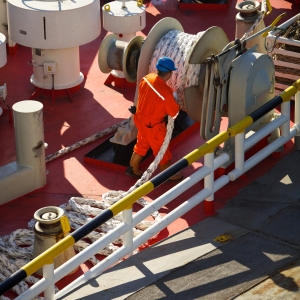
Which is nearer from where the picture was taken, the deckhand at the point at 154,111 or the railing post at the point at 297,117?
the deckhand at the point at 154,111

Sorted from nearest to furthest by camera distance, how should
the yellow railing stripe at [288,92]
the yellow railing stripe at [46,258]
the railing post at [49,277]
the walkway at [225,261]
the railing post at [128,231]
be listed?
the yellow railing stripe at [46,258] < the railing post at [49,277] < the walkway at [225,261] < the railing post at [128,231] < the yellow railing stripe at [288,92]

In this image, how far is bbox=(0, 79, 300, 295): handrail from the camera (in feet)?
18.2

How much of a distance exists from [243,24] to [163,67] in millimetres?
2377

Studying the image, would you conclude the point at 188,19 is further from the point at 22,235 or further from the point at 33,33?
the point at 22,235

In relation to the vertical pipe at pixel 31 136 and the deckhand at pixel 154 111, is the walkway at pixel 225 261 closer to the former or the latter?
the deckhand at pixel 154 111

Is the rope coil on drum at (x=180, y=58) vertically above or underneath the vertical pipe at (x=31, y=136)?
above

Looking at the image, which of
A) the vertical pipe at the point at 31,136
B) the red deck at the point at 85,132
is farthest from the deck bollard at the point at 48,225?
the vertical pipe at the point at 31,136

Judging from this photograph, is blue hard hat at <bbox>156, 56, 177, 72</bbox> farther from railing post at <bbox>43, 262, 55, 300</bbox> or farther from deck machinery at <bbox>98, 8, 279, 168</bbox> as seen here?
→ railing post at <bbox>43, 262, 55, 300</bbox>

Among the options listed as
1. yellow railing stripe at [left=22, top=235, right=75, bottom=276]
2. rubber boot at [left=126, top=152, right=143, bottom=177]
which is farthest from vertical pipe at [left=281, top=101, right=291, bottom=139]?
yellow railing stripe at [left=22, top=235, right=75, bottom=276]

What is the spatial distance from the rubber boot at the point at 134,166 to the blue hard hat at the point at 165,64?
3.32ft

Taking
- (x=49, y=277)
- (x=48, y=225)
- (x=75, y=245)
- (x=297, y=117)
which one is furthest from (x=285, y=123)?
(x=49, y=277)

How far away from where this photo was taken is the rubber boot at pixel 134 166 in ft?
28.2

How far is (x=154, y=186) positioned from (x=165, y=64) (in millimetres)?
2010

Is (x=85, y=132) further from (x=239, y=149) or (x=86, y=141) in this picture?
(x=239, y=149)
